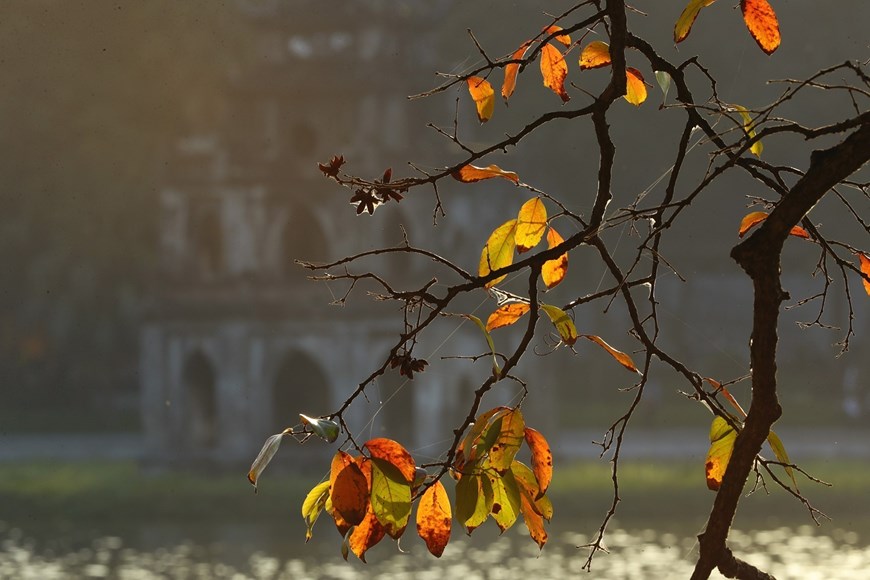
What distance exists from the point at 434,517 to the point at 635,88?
0.42m

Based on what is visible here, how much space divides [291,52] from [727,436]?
13516 mm

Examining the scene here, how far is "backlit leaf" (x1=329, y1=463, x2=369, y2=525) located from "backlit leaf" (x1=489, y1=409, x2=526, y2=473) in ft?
0.28

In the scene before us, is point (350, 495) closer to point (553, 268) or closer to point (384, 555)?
point (553, 268)

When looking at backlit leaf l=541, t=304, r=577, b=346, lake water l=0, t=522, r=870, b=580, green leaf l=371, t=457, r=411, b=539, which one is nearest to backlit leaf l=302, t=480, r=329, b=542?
green leaf l=371, t=457, r=411, b=539

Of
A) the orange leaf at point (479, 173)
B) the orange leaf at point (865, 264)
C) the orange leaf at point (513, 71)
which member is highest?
the orange leaf at point (513, 71)

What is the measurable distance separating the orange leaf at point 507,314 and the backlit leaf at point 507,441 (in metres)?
0.15

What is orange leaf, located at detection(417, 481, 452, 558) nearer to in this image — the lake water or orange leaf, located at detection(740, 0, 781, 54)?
orange leaf, located at detection(740, 0, 781, 54)

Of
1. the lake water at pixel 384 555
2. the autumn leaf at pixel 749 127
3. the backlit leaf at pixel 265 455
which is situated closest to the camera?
the backlit leaf at pixel 265 455

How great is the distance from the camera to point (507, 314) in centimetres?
105

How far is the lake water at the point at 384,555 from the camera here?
10633 millimetres

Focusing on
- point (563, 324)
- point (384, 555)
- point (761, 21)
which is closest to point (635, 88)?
point (761, 21)

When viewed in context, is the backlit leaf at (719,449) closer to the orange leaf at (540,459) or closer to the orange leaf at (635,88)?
the orange leaf at (540,459)

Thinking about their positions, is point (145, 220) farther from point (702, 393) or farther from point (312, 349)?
point (702, 393)

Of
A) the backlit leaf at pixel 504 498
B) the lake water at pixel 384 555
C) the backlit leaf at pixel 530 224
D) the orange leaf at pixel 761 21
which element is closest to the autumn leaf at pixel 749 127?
the orange leaf at pixel 761 21
